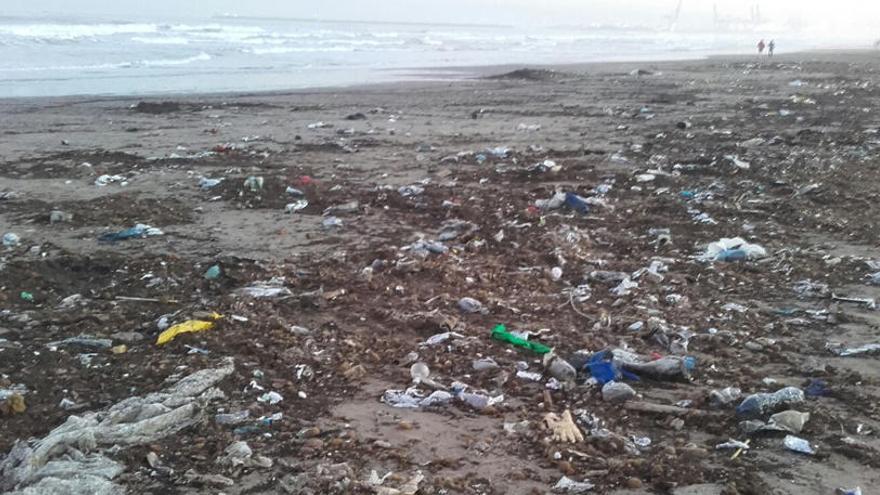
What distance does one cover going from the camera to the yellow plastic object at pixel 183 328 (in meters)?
4.06

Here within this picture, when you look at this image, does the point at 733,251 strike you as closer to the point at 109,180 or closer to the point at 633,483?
the point at 633,483

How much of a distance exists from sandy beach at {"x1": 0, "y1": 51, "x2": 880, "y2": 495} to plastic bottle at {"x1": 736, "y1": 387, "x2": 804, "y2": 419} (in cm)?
4

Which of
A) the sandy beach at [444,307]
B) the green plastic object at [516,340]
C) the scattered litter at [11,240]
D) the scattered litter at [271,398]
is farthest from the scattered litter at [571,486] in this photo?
the scattered litter at [11,240]

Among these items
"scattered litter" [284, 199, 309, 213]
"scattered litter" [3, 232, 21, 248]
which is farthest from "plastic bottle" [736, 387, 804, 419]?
"scattered litter" [3, 232, 21, 248]

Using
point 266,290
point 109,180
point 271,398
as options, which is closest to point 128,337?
point 266,290

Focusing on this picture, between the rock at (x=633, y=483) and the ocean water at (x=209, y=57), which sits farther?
the ocean water at (x=209, y=57)

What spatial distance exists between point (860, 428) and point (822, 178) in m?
5.35

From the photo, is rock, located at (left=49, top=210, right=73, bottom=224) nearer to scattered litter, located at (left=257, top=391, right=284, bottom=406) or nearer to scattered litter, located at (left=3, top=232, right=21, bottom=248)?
scattered litter, located at (left=3, top=232, right=21, bottom=248)

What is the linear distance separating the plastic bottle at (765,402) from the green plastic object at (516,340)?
1072 mm

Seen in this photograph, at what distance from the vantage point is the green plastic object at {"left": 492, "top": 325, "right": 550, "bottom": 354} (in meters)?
3.99

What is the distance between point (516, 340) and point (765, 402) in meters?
1.34

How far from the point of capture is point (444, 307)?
461cm

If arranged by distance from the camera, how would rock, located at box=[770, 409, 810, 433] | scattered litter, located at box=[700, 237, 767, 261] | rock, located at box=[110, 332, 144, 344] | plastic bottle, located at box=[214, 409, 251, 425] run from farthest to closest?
Answer: scattered litter, located at box=[700, 237, 767, 261]
rock, located at box=[110, 332, 144, 344]
plastic bottle, located at box=[214, 409, 251, 425]
rock, located at box=[770, 409, 810, 433]

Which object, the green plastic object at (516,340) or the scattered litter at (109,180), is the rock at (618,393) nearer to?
the green plastic object at (516,340)
